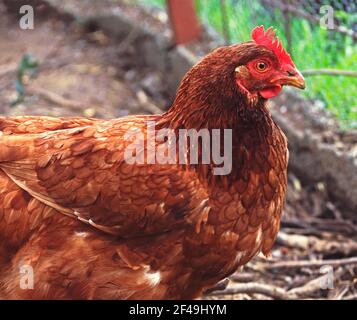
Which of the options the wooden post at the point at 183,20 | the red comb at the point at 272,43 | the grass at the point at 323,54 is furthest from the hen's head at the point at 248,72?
the wooden post at the point at 183,20

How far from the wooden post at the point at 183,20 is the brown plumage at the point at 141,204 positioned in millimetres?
2343

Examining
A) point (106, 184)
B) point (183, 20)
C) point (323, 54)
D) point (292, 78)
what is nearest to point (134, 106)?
point (183, 20)

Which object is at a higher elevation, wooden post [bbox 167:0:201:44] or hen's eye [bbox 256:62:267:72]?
wooden post [bbox 167:0:201:44]

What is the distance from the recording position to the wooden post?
4621mm

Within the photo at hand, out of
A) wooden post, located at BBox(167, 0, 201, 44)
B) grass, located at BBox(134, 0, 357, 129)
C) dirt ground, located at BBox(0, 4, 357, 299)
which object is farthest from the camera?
wooden post, located at BBox(167, 0, 201, 44)

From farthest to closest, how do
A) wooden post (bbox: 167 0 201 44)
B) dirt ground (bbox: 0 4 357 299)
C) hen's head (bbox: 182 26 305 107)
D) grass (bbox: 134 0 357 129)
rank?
1. wooden post (bbox: 167 0 201 44)
2. grass (bbox: 134 0 357 129)
3. dirt ground (bbox: 0 4 357 299)
4. hen's head (bbox: 182 26 305 107)

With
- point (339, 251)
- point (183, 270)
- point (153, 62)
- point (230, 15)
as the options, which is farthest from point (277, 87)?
point (153, 62)

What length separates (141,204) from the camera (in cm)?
235

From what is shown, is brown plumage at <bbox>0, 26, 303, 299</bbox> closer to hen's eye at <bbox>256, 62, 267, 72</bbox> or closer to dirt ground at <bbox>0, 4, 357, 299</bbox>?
hen's eye at <bbox>256, 62, 267, 72</bbox>

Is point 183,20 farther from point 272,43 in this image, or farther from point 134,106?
point 272,43

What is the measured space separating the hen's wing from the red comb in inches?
19.4

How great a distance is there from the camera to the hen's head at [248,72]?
2275mm


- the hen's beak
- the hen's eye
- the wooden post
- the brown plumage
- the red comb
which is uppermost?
the wooden post

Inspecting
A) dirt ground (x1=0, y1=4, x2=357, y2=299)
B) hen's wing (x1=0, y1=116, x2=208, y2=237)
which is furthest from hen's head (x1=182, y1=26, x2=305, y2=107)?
dirt ground (x1=0, y1=4, x2=357, y2=299)
